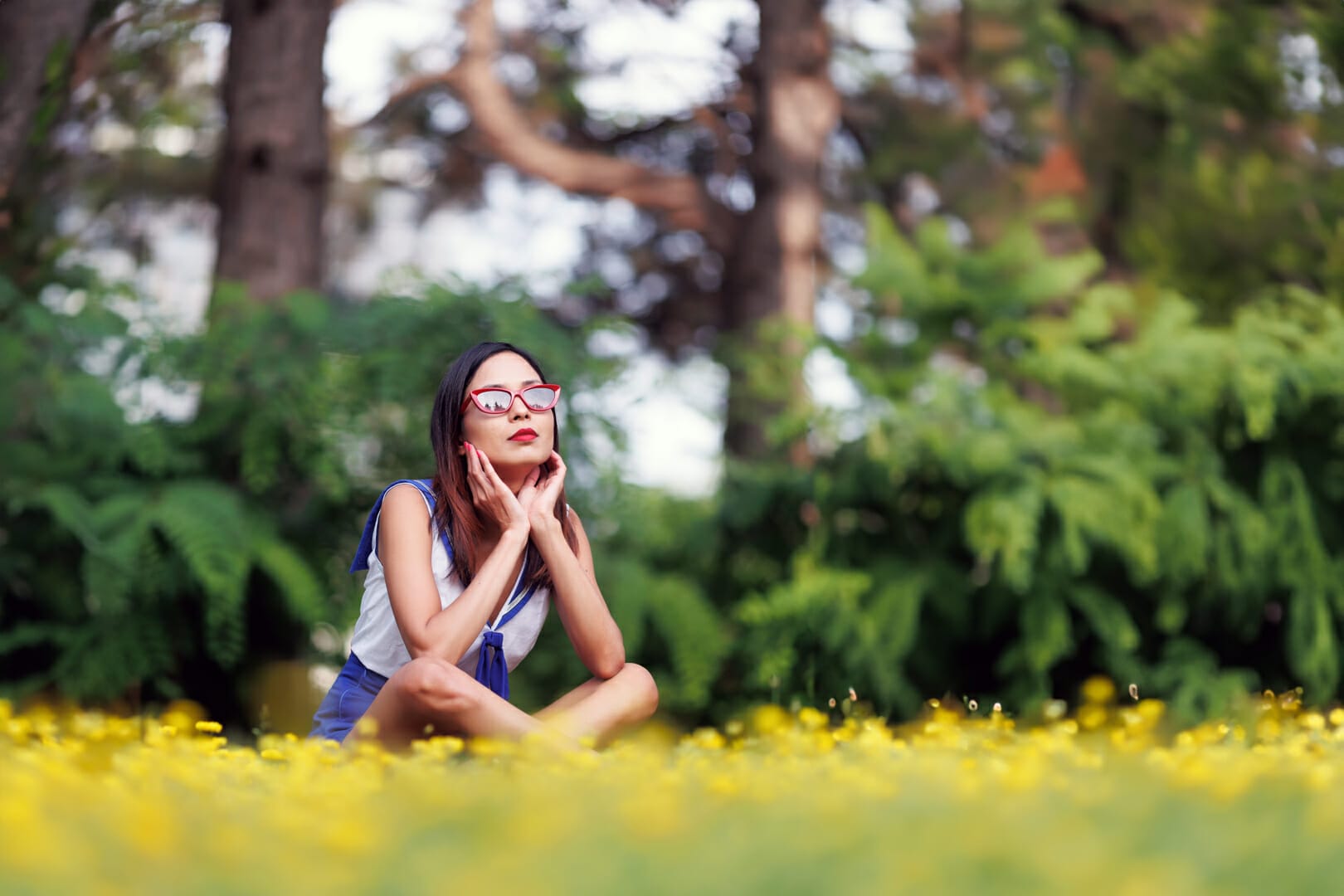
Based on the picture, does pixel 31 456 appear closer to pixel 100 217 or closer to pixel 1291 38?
pixel 100 217

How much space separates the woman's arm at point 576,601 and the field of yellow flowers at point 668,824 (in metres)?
0.55

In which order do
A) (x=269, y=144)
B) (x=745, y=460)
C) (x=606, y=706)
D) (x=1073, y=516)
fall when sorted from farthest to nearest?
(x=745, y=460), (x=269, y=144), (x=1073, y=516), (x=606, y=706)

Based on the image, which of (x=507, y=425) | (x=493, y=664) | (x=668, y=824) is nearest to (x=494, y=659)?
(x=493, y=664)

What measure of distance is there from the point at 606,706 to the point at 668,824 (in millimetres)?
1537

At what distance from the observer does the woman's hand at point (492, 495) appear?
3.21 metres

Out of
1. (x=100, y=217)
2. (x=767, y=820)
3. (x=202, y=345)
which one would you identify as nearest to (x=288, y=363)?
(x=202, y=345)

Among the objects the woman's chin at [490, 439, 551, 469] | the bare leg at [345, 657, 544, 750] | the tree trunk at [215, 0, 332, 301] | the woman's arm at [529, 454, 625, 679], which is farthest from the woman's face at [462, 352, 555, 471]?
the tree trunk at [215, 0, 332, 301]

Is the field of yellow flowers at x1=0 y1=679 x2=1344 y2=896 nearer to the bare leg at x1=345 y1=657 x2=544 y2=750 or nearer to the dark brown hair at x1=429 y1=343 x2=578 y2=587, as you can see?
the bare leg at x1=345 y1=657 x2=544 y2=750

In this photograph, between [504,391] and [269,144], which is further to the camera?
[269,144]

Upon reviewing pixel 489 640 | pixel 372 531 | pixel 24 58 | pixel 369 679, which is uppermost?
pixel 24 58

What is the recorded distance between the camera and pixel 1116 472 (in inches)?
237

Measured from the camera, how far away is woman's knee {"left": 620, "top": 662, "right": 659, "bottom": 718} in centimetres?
326

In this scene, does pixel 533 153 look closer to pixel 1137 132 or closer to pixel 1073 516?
pixel 1137 132

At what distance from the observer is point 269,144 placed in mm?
6855
